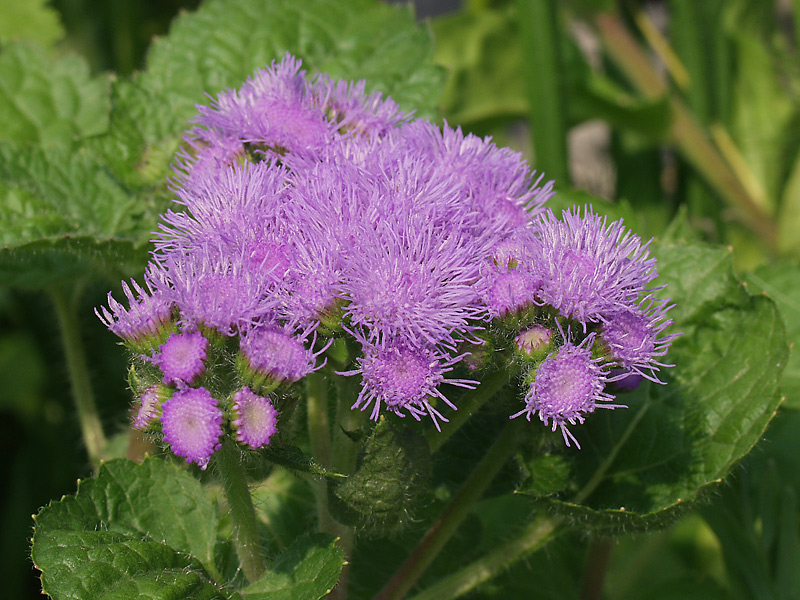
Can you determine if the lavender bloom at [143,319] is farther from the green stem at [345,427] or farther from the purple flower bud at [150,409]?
the green stem at [345,427]

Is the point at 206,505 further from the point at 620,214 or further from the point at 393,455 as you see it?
the point at 620,214

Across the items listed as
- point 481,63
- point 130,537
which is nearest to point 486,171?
point 130,537

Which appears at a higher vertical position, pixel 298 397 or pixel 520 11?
pixel 520 11

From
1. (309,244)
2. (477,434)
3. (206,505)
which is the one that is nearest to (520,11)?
(477,434)

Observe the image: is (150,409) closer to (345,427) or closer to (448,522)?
(345,427)

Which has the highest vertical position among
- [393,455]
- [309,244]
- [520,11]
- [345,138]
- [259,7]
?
[520,11]

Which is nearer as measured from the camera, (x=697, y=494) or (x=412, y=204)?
(x=412, y=204)

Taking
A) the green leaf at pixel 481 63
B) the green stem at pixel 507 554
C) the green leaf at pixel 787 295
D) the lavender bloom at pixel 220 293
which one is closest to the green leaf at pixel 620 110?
the green leaf at pixel 481 63

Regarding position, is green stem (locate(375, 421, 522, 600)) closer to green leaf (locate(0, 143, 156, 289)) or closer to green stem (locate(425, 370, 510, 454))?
green stem (locate(425, 370, 510, 454))

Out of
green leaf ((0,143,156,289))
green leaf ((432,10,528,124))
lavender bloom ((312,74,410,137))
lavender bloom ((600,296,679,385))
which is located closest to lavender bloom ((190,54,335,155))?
lavender bloom ((312,74,410,137))

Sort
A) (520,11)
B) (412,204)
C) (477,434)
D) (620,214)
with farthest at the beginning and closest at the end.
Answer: (520,11)
(620,214)
(477,434)
(412,204)
